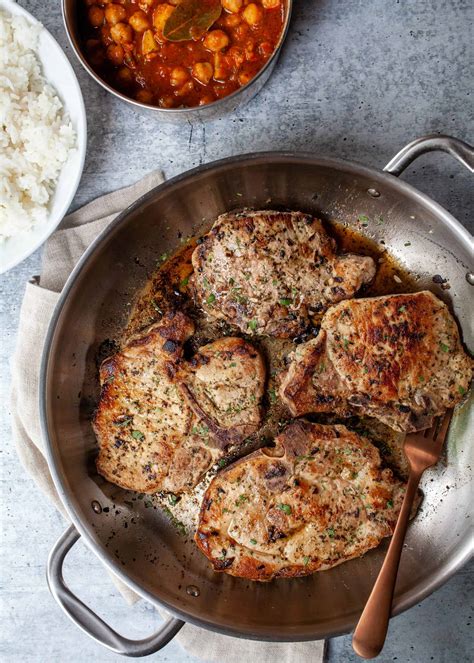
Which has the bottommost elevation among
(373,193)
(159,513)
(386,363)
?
(159,513)

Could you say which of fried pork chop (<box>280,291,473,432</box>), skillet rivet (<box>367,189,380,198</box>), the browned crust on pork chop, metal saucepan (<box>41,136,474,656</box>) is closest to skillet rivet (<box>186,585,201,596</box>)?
metal saucepan (<box>41,136,474,656</box>)

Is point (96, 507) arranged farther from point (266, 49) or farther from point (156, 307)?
point (266, 49)

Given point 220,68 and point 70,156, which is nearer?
point 220,68

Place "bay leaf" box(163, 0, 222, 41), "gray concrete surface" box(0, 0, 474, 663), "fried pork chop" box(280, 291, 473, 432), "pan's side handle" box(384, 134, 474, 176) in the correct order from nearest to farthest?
"pan's side handle" box(384, 134, 474, 176), "fried pork chop" box(280, 291, 473, 432), "bay leaf" box(163, 0, 222, 41), "gray concrete surface" box(0, 0, 474, 663)

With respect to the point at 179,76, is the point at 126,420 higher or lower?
lower

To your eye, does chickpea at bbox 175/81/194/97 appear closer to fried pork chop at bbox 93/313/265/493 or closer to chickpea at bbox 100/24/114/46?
chickpea at bbox 100/24/114/46

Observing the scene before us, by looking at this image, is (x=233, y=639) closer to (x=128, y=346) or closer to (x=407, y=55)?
(x=128, y=346)

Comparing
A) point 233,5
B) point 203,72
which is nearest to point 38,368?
point 203,72
